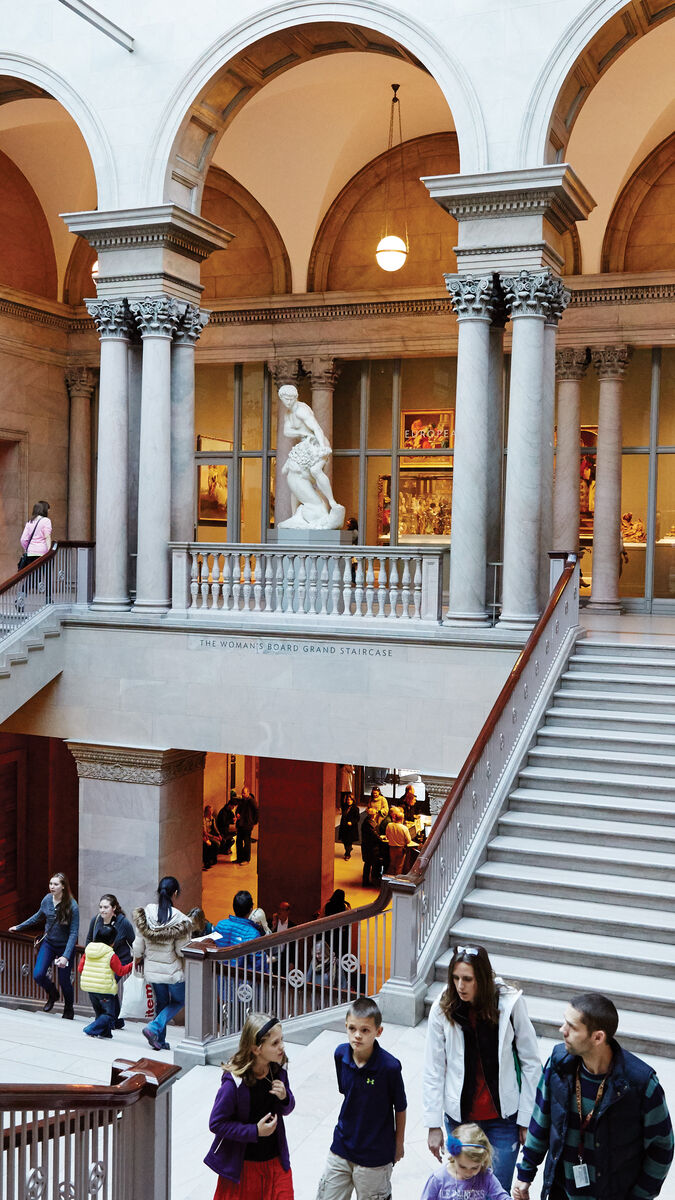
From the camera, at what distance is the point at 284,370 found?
18812 millimetres

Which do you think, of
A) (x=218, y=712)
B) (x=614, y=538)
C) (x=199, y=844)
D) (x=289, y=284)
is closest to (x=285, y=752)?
(x=218, y=712)

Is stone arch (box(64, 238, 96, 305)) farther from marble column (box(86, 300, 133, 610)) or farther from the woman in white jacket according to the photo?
the woman in white jacket

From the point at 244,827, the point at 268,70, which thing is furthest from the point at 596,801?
the point at 244,827

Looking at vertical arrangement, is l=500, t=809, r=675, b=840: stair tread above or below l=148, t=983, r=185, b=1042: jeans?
above

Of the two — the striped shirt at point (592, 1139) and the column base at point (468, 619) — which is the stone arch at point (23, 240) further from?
the striped shirt at point (592, 1139)

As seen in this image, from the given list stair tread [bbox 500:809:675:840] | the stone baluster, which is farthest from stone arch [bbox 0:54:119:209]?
stair tread [bbox 500:809:675:840]

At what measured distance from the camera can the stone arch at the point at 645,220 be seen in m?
16.8

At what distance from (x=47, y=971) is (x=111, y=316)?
794 centimetres

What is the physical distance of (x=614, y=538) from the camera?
1694cm

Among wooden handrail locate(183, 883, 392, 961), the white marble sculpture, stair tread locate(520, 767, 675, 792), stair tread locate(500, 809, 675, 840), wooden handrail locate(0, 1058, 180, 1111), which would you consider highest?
the white marble sculpture

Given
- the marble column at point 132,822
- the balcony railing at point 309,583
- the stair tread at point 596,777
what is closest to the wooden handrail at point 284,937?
the stair tread at point 596,777

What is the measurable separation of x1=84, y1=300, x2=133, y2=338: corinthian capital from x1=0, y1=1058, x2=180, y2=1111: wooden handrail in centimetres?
1068

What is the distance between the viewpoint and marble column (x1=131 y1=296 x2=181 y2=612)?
13.7 m

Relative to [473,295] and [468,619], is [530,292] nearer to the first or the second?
[473,295]
